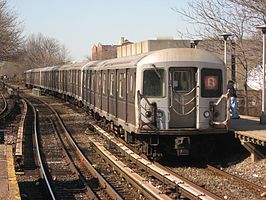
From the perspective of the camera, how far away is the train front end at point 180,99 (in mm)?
13023

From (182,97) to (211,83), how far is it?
2.67 ft

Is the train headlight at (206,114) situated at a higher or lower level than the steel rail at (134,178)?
higher

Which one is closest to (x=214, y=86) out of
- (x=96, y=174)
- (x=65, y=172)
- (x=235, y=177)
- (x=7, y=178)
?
(x=235, y=177)

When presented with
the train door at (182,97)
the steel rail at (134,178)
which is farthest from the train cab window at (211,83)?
the steel rail at (134,178)

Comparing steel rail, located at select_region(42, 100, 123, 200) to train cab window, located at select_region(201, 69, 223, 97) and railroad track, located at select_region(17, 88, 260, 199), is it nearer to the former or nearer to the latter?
railroad track, located at select_region(17, 88, 260, 199)

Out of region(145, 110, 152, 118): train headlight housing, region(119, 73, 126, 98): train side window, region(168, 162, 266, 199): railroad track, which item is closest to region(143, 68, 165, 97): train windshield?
region(145, 110, 152, 118): train headlight housing

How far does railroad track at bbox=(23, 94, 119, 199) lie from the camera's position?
10659mm

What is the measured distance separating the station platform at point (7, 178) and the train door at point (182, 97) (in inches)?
158

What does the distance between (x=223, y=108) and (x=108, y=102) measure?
6.21 metres

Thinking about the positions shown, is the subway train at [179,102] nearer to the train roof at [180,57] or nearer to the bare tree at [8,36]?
the train roof at [180,57]

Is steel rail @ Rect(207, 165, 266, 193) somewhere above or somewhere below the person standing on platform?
below

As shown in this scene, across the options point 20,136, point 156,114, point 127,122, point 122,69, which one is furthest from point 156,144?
point 20,136

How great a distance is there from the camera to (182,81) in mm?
13258

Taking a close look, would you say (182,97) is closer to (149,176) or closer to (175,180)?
(149,176)
